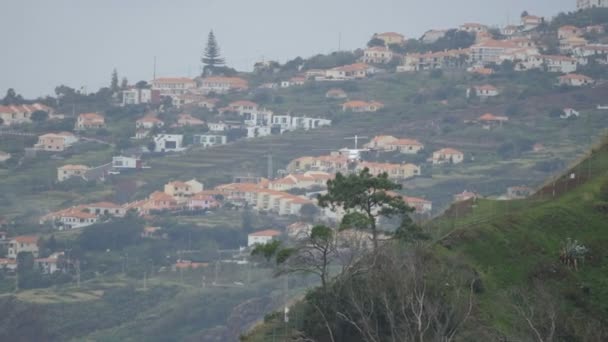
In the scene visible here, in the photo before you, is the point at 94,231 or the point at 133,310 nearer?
the point at 133,310

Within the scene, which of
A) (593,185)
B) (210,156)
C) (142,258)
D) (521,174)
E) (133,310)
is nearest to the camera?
(593,185)

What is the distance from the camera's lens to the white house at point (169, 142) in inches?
3883

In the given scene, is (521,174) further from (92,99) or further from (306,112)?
(92,99)

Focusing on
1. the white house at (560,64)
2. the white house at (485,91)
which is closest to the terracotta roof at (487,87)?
the white house at (485,91)

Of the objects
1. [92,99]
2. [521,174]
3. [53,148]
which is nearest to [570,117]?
[521,174]

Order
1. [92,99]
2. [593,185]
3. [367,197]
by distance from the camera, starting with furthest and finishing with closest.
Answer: [92,99], [593,185], [367,197]

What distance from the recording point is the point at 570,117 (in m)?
93.1

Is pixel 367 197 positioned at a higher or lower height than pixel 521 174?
higher

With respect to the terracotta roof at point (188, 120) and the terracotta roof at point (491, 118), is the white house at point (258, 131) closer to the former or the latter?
the terracotta roof at point (188, 120)

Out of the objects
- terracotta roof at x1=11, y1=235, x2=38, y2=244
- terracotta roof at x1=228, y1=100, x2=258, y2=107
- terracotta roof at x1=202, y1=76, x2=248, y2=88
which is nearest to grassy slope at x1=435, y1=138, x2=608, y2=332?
terracotta roof at x1=11, y1=235, x2=38, y2=244

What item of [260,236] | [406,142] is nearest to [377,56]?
[406,142]

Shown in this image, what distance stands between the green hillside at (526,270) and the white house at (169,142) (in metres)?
73.3

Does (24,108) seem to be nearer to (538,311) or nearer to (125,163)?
(125,163)

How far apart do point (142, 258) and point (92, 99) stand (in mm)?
47932
